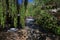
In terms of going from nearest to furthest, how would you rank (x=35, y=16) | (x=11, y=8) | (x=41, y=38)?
1. (x=11, y=8)
2. (x=41, y=38)
3. (x=35, y=16)

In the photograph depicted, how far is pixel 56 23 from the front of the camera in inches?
171

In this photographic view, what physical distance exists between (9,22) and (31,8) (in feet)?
2.93

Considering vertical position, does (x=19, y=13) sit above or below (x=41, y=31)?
above

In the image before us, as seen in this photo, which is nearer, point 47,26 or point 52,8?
point 47,26

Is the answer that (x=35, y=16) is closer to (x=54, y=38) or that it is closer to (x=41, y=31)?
(x=41, y=31)

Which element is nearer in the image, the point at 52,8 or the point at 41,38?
the point at 41,38

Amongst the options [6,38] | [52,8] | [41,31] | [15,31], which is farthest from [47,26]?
[6,38]

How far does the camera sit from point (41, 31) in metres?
4.43

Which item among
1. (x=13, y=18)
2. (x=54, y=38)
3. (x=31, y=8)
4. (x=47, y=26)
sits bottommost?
(x=54, y=38)

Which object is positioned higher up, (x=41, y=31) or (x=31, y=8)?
(x=31, y=8)

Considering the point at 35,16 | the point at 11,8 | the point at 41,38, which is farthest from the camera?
the point at 35,16

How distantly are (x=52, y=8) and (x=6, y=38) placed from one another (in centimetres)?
178

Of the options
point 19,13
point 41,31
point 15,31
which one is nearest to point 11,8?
point 19,13

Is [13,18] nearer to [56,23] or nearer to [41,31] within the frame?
[41,31]
